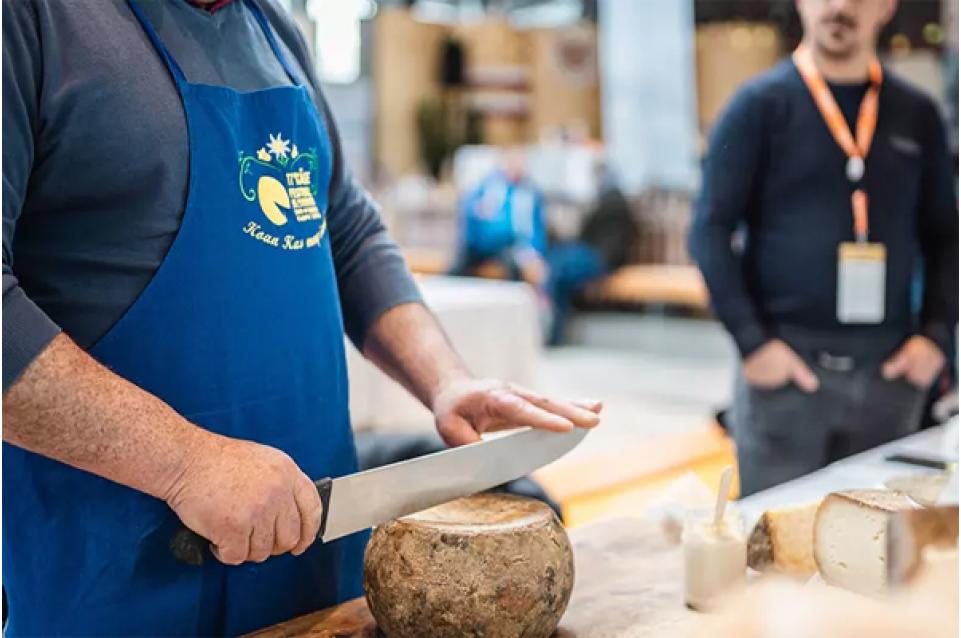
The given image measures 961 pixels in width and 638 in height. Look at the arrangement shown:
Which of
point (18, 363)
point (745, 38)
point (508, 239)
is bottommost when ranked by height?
point (508, 239)

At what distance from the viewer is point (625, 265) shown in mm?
9055

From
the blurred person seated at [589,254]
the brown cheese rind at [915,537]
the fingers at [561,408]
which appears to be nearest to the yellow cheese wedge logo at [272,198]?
the fingers at [561,408]

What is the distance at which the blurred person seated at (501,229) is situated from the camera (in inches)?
348

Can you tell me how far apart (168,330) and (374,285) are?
0.40 metres

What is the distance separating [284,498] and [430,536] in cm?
16

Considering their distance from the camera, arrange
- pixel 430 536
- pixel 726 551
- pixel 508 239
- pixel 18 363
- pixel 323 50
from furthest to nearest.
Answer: pixel 323 50 → pixel 508 239 → pixel 726 551 → pixel 430 536 → pixel 18 363

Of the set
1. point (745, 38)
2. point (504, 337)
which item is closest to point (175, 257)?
point (504, 337)

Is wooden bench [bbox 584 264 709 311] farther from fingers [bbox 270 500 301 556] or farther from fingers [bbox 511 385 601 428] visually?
fingers [bbox 270 500 301 556]

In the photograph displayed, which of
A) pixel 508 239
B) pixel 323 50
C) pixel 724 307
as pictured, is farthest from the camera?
pixel 323 50

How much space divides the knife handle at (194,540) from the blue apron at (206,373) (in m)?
0.12

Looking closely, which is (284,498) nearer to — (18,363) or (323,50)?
(18,363)

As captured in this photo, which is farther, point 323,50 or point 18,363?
point 323,50

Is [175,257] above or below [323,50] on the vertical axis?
below

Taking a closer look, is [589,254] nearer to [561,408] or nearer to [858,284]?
[858,284]
